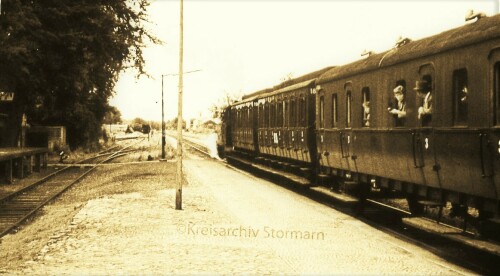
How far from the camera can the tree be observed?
90.9 feet

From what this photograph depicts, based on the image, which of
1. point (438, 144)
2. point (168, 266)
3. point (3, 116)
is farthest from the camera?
point (3, 116)

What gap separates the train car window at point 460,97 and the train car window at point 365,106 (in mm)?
4029

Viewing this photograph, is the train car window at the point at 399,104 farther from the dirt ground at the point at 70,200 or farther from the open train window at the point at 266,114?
the open train window at the point at 266,114

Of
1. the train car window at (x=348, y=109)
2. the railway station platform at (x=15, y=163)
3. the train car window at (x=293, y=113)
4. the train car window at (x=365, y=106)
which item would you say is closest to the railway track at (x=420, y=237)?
the train car window at (x=348, y=109)

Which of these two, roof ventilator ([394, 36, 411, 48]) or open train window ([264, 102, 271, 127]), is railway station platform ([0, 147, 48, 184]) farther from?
roof ventilator ([394, 36, 411, 48])

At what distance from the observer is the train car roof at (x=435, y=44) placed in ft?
32.6

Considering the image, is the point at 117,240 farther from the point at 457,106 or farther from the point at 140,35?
the point at 140,35

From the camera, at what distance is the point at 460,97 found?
35.0 feet

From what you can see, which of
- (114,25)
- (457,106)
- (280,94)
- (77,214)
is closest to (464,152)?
(457,106)

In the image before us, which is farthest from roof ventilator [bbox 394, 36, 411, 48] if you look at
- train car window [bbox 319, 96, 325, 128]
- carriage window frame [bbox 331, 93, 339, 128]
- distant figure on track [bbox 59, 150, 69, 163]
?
distant figure on track [bbox 59, 150, 69, 163]

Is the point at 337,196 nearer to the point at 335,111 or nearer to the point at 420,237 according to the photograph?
the point at 335,111

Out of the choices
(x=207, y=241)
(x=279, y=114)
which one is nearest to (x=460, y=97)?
(x=207, y=241)

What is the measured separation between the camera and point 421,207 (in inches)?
538

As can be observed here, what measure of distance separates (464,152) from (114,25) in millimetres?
24961
